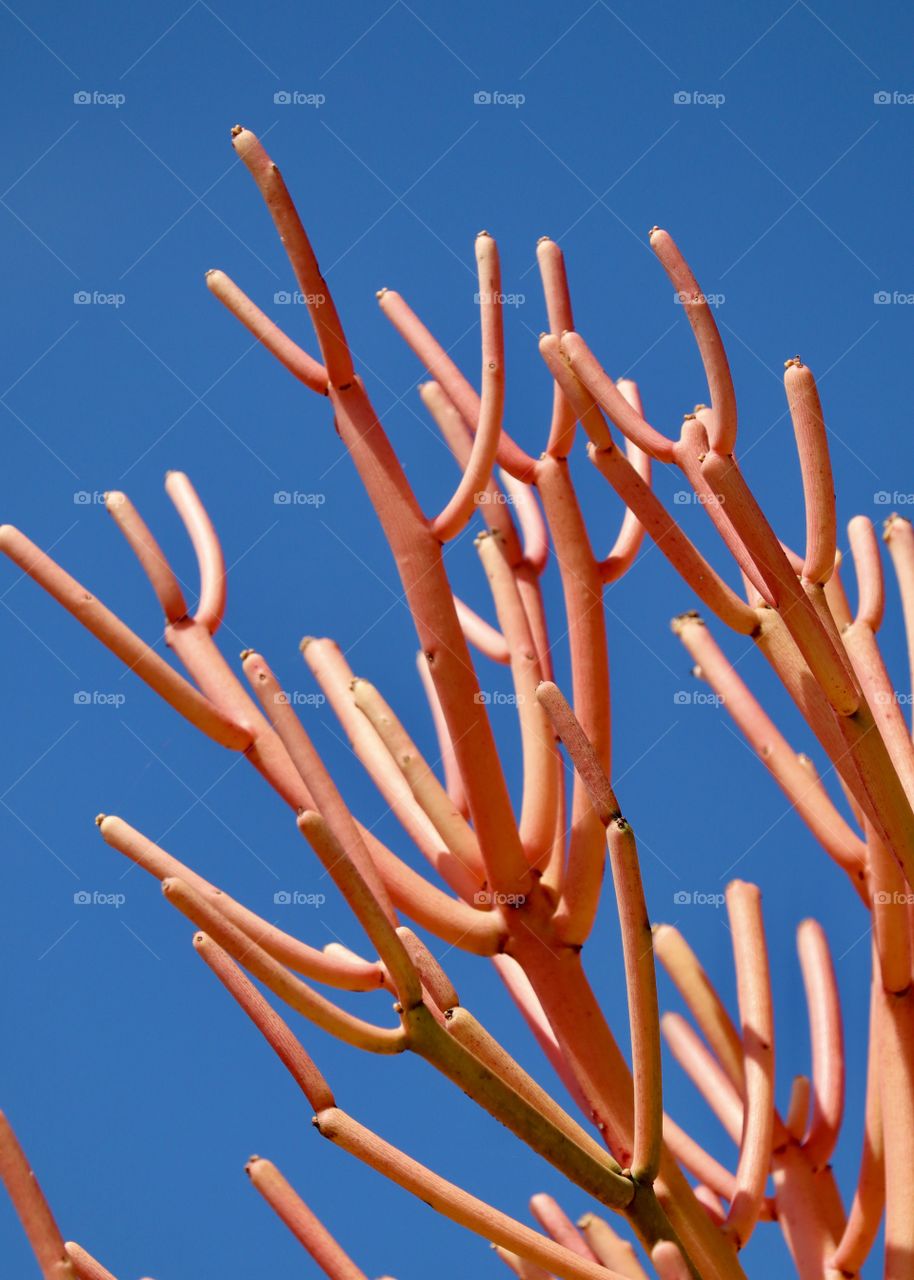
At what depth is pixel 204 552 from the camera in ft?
4.61

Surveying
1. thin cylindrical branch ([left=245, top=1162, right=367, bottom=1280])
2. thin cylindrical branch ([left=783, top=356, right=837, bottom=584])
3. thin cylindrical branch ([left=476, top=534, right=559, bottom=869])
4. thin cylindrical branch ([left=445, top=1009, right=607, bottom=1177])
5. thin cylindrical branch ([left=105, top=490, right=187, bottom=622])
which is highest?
thin cylindrical branch ([left=783, top=356, right=837, bottom=584])

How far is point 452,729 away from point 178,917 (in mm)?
1060

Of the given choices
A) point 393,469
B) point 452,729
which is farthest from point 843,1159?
point 393,469

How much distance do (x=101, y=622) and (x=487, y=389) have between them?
0.36 meters

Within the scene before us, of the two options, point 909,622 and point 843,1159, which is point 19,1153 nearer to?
point 909,622

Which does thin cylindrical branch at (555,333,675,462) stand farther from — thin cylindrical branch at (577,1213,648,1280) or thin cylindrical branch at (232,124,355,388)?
thin cylindrical branch at (577,1213,648,1280)

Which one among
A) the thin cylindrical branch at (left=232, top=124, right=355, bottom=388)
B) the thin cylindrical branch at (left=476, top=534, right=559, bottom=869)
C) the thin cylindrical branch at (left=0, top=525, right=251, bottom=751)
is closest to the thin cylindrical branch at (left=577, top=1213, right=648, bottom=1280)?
the thin cylindrical branch at (left=476, top=534, right=559, bottom=869)

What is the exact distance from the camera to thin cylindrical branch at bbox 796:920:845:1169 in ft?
4.30

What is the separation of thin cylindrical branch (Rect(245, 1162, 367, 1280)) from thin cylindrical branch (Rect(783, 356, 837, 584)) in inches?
23.3

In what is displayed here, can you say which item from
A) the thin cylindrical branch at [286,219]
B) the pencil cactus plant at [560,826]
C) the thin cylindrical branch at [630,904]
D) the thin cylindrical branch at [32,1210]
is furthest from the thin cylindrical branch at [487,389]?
the thin cylindrical branch at [32,1210]

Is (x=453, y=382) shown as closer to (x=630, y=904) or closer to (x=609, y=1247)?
(x=630, y=904)

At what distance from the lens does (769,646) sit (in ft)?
3.73

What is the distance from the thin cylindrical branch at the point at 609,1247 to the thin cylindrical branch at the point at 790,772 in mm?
398

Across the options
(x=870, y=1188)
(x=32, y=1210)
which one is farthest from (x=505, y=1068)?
(x=870, y=1188)
